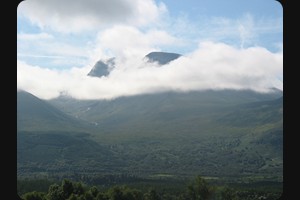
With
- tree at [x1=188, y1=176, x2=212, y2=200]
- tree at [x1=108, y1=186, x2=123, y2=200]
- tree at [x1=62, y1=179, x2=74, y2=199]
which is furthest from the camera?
tree at [x1=108, y1=186, x2=123, y2=200]

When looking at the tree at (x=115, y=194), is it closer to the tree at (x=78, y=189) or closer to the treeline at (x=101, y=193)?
the treeline at (x=101, y=193)

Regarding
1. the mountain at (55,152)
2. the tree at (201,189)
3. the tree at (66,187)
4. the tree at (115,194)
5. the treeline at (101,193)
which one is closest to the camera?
the treeline at (101,193)

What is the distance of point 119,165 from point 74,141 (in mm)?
41444

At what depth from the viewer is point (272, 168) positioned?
156 meters

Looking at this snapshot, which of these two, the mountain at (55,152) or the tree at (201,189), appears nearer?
the tree at (201,189)

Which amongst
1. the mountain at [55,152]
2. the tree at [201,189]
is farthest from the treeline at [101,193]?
the mountain at [55,152]

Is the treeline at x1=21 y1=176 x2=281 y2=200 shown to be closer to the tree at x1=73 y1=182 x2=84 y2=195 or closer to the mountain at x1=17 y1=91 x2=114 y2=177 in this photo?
the tree at x1=73 y1=182 x2=84 y2=195

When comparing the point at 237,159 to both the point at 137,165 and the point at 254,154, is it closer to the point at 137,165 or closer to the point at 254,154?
the point at 254,154

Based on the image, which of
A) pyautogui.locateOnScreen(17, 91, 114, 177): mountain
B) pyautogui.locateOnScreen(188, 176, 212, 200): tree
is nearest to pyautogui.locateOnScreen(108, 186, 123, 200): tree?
pyautogui.locateOnScreen(188, 176, 212, 200): tree

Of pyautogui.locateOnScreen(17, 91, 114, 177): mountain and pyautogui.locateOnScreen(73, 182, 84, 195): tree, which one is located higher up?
pyautogui.locateOnScreen(73, 182, 84, 195): tree

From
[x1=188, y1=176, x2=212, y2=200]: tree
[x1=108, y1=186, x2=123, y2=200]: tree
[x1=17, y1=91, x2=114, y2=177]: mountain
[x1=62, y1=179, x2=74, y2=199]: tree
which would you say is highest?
[x1=62, y1=179, x2=74, y2=199]: tree

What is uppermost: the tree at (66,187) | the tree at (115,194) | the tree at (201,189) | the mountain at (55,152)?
the tree at (66,187)

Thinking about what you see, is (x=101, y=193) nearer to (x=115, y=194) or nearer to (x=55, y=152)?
(x=115, y=194)
